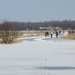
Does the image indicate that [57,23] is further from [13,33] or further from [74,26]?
[13,33]

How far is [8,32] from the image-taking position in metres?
31.2

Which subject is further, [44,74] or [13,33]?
[13,33]

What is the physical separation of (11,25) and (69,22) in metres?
170

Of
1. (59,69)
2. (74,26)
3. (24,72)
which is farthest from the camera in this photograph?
(74,26)

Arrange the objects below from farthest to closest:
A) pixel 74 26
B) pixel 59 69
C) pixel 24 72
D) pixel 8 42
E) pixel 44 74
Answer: pixel 74 26
pixel 8 42
pixel 59 69
pixel 24 72
pixel 44 74

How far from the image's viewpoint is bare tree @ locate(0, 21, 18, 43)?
3125 centimetres

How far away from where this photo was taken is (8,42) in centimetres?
3117

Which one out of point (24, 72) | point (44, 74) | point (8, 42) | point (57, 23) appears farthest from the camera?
point (57, 23)

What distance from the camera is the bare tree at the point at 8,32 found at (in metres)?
31.2

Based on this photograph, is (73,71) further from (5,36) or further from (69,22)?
(69,22)

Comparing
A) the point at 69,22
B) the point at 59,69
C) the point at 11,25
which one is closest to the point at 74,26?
the point at 69,22

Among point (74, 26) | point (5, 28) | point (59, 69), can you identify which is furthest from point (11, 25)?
point (74, 26)

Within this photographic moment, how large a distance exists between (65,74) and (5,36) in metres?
22.4

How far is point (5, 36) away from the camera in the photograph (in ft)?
103
